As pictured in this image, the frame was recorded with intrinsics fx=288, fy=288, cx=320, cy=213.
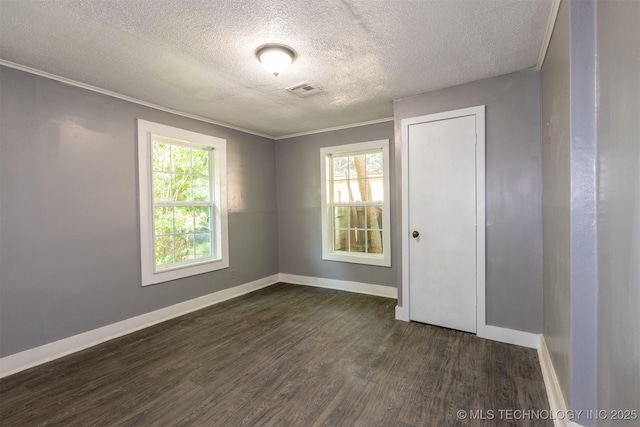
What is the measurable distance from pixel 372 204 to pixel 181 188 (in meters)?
2.61

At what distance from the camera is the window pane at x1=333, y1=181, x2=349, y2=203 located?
4516 millimetres

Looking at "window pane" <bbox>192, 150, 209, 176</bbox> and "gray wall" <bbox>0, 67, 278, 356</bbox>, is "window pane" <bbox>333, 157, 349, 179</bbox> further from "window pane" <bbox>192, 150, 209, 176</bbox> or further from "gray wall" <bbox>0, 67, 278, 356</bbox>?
"gray wall" <bbox>0, 67, 278, 356</bbox>

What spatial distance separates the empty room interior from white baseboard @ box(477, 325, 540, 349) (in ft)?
0.04

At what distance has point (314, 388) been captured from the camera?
2.05 meters

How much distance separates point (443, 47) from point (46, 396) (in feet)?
12.5

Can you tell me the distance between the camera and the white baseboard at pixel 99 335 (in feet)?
7.61

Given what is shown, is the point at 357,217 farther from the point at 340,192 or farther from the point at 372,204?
the point at 340,192

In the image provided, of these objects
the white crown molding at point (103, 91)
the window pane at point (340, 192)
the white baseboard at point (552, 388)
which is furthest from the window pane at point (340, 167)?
the white baseboard at point (552, 388)

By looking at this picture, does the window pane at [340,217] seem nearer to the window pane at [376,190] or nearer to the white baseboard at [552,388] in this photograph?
the window pane at [376,190]

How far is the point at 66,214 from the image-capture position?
8.57 ft

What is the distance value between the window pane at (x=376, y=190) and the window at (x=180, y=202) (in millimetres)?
2136

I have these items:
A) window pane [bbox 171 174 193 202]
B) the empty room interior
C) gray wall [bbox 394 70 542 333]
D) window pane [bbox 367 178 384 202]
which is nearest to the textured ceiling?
the empty room interior

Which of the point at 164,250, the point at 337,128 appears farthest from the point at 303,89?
the point at 164,250

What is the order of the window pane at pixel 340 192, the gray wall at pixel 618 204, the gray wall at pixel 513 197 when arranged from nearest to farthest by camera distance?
1. the gray wall at pixel 618 204
2. the gray wall at pixel 513 197
3. the window pane at pixel 340 192
